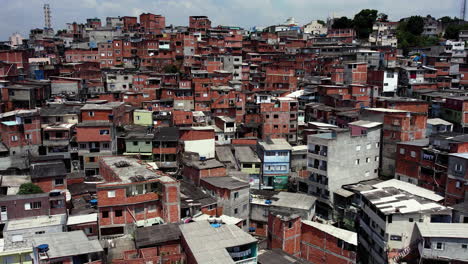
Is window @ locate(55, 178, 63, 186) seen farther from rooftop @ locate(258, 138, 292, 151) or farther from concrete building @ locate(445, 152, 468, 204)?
concrete building @ locate(445, 152, 468, 204)

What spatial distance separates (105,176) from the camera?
3669 cm

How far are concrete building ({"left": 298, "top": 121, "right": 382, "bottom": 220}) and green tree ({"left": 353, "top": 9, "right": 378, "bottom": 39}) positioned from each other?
66.9m

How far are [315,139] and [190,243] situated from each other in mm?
21220

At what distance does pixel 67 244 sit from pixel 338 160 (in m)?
26.6

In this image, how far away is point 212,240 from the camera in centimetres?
2445

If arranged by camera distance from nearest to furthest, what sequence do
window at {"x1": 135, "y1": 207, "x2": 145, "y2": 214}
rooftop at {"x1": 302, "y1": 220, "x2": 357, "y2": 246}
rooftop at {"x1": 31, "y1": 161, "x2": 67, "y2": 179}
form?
1. rooftop at {"x1": 302, "y1": 220, "x2": 357, "y2": 246}
2. window at {"x1": 135, "y1": 207, "x2": 145, "y2": 214}
3. rooftop at {"x1": 31, "y1": 161, "x2": 67, "y2": 179}

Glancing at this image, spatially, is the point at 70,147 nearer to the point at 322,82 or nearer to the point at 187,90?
the point at 187,90

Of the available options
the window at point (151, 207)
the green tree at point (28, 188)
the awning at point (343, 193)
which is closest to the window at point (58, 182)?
the green tree at point (28, 188)

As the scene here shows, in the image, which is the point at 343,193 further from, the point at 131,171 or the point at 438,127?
the point at 131,171

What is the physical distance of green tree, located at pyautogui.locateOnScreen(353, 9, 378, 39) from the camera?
102812mm

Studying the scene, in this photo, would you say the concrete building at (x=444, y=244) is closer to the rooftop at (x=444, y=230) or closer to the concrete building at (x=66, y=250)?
the rooftop at (x=444, y=230)

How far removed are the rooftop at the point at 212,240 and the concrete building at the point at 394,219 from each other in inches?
477

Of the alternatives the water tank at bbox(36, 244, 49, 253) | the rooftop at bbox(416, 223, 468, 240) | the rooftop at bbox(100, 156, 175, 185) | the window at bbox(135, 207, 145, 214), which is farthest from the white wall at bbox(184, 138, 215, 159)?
the rooftop at bbox(416, 223, 468, 240)

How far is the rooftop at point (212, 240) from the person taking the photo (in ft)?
73.4
